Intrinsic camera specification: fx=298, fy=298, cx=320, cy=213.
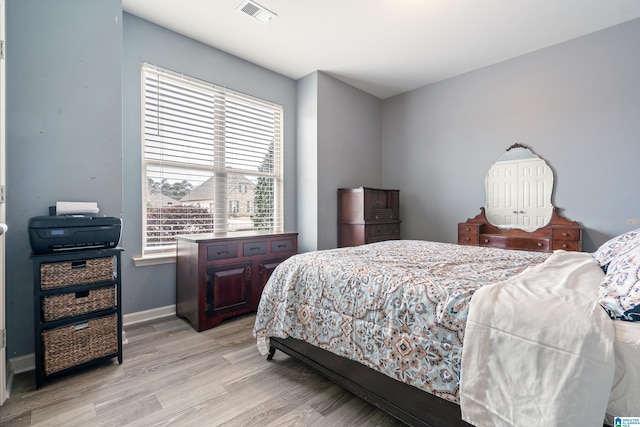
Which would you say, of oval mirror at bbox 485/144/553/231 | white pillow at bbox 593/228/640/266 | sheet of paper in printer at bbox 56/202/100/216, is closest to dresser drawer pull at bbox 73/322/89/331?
sheet of paper in printer at bbox 56/202/100/216

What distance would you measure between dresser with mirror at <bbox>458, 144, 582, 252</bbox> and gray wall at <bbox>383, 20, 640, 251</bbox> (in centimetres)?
10

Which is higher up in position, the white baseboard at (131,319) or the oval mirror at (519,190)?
the oval mirror at (519,190)

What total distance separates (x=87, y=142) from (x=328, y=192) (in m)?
2.63

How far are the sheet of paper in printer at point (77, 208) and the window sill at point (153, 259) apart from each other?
0.81 metres

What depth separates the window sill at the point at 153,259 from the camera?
2816mm

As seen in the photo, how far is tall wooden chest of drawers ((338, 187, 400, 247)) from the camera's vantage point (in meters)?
3.93

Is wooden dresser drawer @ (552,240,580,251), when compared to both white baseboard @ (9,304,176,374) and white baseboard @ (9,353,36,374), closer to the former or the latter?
white baseboard @ (9,304,176,374)

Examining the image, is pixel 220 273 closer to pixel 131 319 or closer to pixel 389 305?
pixel 131 319

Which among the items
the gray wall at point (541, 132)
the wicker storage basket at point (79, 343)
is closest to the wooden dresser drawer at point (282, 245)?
the wicker storage basket at point (79, 343)

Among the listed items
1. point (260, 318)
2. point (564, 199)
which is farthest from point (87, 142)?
point (564, 199)

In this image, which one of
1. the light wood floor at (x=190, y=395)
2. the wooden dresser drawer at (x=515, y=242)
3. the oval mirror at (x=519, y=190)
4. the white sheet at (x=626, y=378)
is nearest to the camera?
the white sheet at (x=626, y=378)

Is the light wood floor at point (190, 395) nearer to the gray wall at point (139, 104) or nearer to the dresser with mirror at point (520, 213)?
the gray wall at point (139, 104)

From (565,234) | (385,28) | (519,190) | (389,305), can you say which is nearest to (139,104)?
(385,28)

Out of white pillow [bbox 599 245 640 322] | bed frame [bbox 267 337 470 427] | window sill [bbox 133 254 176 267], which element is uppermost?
white pillow [bbox 599 245 640 322]
